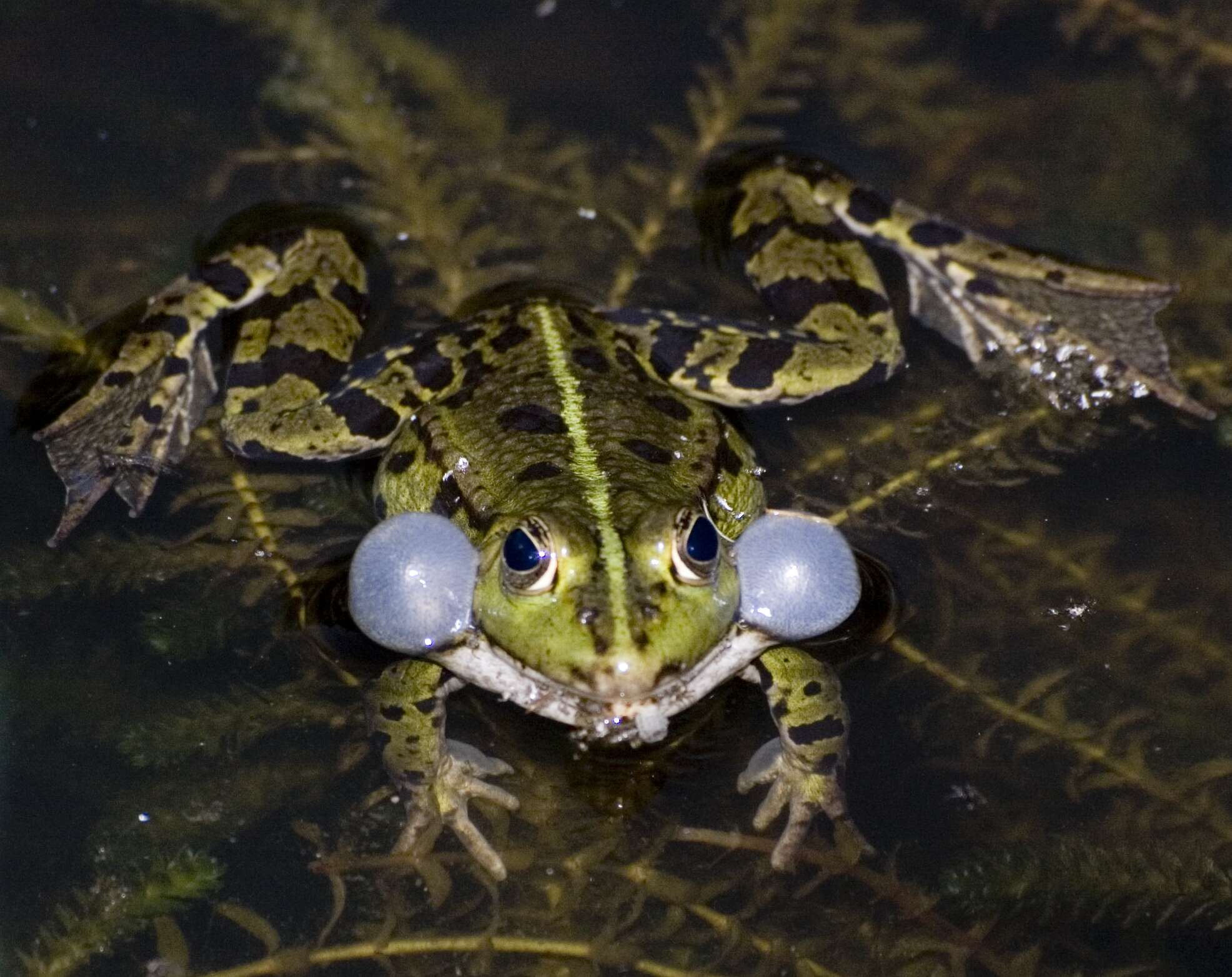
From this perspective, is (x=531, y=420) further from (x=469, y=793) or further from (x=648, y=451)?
(x=469, y=793)

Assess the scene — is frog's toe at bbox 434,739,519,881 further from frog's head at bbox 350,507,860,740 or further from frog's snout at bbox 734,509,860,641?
frog's snout at bbox 734,509,860,641

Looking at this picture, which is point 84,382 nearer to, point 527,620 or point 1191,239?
point 527,620

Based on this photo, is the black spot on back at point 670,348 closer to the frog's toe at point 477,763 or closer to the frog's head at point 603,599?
the frog's head at point 603,599

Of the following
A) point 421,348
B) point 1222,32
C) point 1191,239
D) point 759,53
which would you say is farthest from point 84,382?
point 1222,32

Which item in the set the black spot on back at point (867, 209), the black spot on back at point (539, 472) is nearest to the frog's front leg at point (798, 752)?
the black spot on back at point (539, 472)

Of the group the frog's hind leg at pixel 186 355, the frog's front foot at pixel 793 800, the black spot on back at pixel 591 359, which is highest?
the black spot on back at pixel 591 359

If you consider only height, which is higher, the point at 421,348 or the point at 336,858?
the point at 421,348
